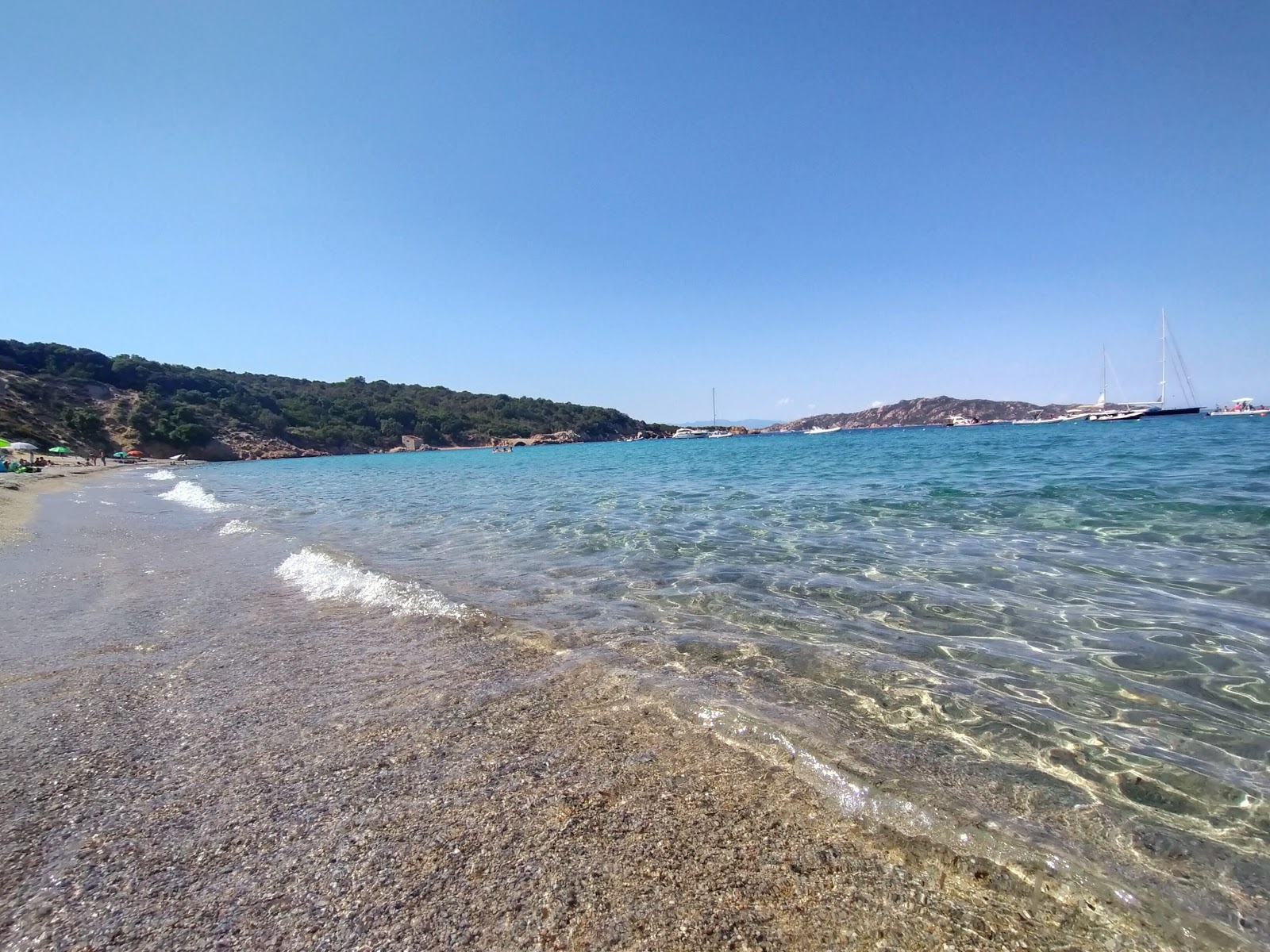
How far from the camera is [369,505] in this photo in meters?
19.0

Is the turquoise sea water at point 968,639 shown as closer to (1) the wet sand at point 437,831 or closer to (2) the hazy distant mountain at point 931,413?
(1) the wet sand at point 437,831

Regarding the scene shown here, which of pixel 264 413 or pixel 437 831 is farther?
pixel 264 413

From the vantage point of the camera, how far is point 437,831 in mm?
2682

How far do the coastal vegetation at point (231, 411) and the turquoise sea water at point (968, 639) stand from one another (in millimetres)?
84149

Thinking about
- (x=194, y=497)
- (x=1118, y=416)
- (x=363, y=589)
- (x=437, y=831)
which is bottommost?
(x=194, y=497)

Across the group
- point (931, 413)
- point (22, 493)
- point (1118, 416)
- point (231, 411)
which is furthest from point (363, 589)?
point (931, 413)

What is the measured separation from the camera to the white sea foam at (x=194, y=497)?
65.5ft

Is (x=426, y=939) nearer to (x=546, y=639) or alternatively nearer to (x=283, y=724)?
(x=283, y=724)

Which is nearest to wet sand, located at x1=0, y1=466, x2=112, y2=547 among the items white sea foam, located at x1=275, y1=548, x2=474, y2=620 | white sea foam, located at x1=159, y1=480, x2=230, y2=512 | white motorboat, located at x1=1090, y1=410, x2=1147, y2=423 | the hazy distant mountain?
white sea foam, located at x1=159, y1=480, x2=230, y2=512

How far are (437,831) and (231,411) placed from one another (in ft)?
401

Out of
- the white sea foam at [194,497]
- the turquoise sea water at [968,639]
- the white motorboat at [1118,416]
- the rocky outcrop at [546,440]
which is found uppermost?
the white motorboat at [1118,416]

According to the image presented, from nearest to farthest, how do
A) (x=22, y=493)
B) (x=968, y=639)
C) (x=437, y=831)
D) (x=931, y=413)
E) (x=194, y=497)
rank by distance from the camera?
(x=437, y=831)
(x=968, y=639)
(x=194, y=497)
(x=22, y=493)
(x=931, y=413)

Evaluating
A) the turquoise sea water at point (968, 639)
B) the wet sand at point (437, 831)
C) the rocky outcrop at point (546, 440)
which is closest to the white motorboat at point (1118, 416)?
the turquoise sea water at point (968, 639)

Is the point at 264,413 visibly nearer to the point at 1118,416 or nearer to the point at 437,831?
the point at 437,831
